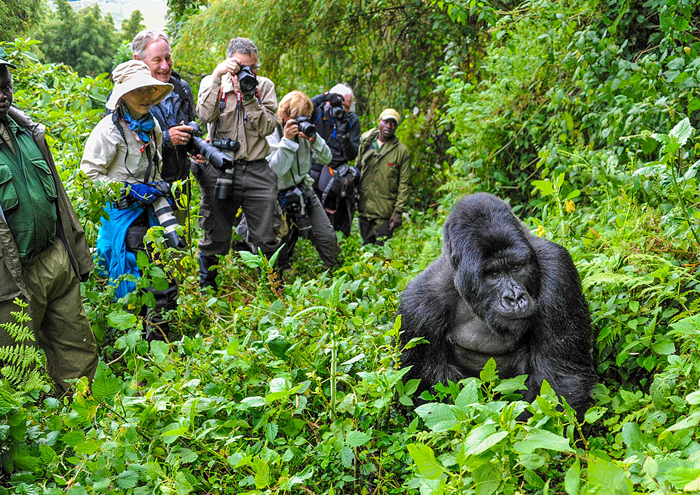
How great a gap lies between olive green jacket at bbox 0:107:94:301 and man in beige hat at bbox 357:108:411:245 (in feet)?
12.2

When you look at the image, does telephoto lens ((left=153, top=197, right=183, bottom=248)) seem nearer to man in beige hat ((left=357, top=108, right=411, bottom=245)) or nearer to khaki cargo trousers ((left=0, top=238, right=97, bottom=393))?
khaki cargo trousers ((left=0, top=238, right=97, bottom=393))

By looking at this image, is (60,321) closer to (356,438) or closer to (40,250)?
(40,250)

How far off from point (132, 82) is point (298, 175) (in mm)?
1886

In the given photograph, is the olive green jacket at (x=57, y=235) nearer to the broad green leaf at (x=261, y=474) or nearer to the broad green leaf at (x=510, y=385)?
the broad green leaf at (x=261, y=474)

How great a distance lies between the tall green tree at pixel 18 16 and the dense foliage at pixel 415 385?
2817mm

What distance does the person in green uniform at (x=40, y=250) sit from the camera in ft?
9.09

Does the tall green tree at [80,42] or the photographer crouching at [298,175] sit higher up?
the tall green tree at [80,42]

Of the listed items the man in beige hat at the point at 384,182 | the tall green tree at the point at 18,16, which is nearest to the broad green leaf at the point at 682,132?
the man in beige hat at the point at 384,182

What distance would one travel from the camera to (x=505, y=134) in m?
5.15

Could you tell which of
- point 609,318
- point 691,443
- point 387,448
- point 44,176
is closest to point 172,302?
point 44,176

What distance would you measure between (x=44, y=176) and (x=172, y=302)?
3.60 feet

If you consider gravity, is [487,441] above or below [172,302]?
above

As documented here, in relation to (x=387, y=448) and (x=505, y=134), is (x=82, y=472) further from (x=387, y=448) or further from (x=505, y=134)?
(x=505, y=134)

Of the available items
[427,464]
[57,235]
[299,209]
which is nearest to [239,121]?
[299,209]
